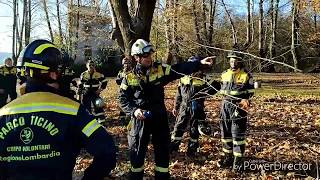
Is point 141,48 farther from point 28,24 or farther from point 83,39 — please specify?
point 83,39

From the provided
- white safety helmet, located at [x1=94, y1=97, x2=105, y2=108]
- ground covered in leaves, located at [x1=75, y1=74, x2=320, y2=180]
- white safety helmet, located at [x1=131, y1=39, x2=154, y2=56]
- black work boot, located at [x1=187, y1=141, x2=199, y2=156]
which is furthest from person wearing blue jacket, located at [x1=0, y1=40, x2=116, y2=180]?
white safety helmet, located at [x1=94, y1=97, x2=105, y2=108]

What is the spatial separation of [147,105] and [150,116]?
17 cm

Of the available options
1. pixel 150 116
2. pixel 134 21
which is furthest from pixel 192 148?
pixel 134 21

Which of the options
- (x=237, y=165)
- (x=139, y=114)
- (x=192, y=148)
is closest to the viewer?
(x=139, y=114)

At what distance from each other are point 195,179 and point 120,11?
4.86 meters

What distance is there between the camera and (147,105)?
5.78 m

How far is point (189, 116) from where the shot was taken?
7945mm

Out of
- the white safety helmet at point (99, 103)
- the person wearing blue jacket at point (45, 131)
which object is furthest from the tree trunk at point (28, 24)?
the person wearing blue jacket at point (45, 131)

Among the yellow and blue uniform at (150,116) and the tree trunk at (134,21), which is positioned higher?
the tree trunk at (134,21)

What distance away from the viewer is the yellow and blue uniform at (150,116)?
572 centimetres

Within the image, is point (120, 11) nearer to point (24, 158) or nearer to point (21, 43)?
point (24, 158)

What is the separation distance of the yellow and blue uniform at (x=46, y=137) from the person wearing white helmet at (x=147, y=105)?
2880 mm
